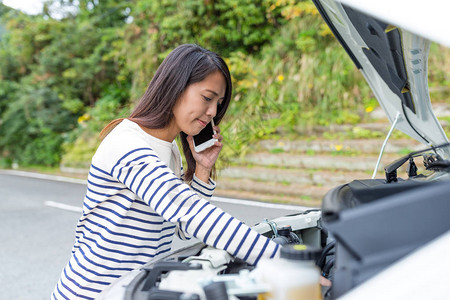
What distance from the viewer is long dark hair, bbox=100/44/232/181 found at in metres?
1.59

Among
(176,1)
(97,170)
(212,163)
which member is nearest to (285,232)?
(212,163)

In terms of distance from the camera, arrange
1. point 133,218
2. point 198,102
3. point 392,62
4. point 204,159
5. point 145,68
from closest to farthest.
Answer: point 133,218 → point 198,102 → point 392,62 → point 204,159 → point 145,68

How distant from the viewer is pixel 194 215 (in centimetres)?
124

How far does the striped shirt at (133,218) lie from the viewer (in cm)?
124

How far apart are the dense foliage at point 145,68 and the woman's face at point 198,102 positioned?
471 cm

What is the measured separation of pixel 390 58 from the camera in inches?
69.7

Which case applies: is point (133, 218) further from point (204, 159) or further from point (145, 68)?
point (145, 68)

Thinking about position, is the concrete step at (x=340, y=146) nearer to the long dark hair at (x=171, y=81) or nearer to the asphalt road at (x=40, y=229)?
the asphalt road at (x=40, y=229)

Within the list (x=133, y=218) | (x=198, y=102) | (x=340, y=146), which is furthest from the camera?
A: (x=340, y=146)

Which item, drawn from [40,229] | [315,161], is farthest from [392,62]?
[315,161]

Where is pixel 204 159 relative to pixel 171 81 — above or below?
below

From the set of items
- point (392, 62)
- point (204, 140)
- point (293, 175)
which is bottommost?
point (293, 175)

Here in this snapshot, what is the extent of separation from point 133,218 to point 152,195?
215 mm

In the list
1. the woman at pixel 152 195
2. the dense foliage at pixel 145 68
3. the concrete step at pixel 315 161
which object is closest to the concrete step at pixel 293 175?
the concrete step at pixel 315 161
